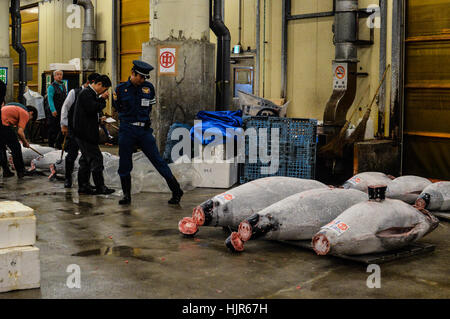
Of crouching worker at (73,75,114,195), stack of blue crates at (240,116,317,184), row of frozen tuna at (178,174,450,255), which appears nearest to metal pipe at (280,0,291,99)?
stack of blue crates at (240,116,317,184)

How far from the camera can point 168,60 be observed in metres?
10.5

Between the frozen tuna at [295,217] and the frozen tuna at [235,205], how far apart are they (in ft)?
1.28

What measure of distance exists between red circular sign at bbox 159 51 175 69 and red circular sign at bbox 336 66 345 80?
108 inches

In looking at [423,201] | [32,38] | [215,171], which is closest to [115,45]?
[32,38]

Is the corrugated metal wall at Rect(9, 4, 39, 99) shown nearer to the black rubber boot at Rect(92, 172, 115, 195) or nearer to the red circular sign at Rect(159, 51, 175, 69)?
the red circular sign at Rect(159, 51, 175, 69)

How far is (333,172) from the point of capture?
9.78 meters

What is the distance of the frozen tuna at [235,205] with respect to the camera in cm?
590

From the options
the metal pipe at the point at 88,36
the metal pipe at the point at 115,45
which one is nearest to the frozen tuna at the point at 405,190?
the metal pipe at the point at 115,45

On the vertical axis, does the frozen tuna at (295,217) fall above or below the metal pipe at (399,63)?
below

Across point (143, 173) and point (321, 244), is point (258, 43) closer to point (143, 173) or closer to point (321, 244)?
point (143, 173)

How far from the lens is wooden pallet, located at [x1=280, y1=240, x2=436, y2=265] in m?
5.09

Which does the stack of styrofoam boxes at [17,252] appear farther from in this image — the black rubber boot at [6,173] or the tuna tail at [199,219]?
the black rubber boot at [6,173]
